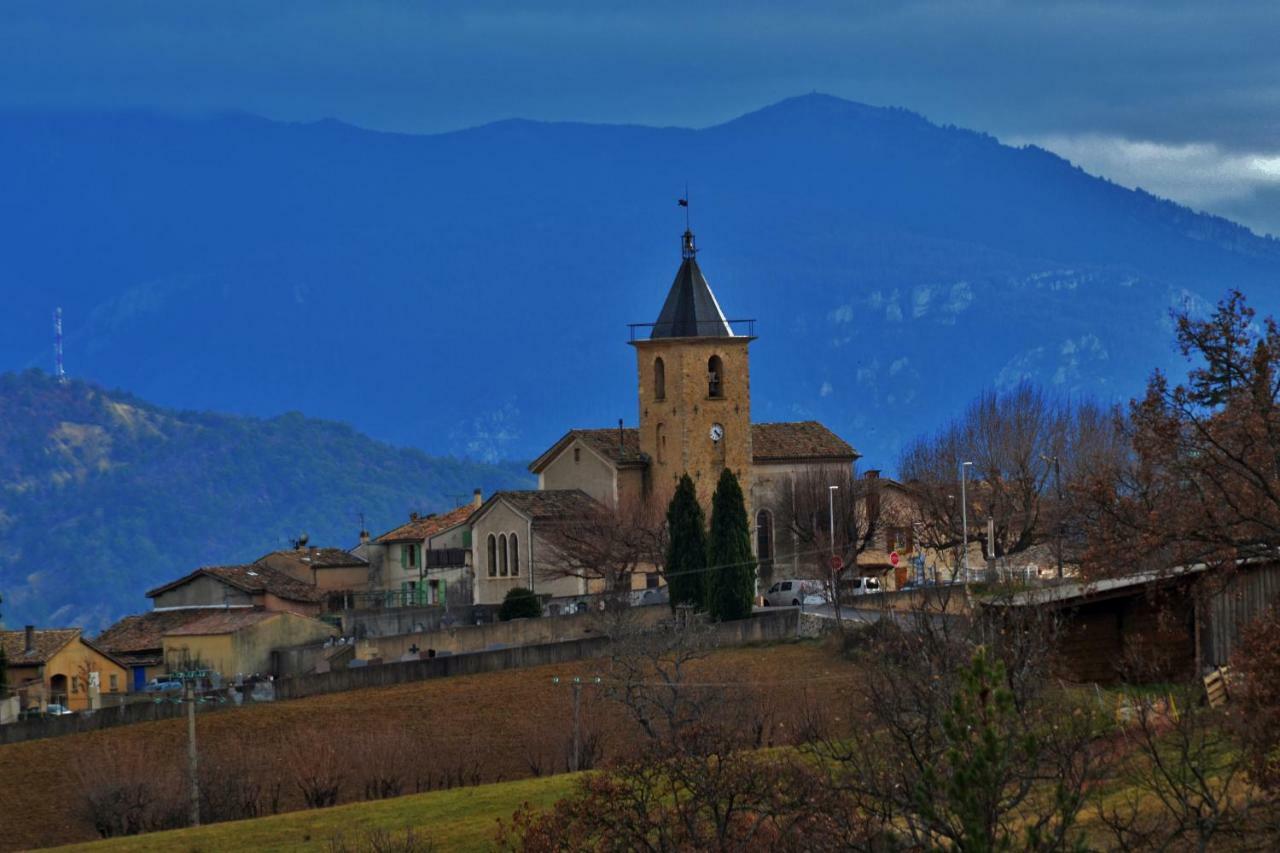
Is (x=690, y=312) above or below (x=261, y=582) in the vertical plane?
above

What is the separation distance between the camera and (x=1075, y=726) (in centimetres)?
2273

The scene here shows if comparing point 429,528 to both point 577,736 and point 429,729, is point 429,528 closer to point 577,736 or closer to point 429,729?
point 429,729

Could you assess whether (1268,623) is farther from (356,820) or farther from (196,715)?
(196,715)

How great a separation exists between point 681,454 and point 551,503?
Answer: 5110mm

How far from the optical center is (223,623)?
77.6 metres

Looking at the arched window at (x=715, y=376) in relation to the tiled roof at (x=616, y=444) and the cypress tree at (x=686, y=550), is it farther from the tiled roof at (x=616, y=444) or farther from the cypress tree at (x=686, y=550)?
the cypress tree at (x=686, y=550)

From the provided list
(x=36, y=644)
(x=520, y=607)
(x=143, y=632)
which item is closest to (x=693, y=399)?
(x=520, y=607)

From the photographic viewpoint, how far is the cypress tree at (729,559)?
69.7 metres

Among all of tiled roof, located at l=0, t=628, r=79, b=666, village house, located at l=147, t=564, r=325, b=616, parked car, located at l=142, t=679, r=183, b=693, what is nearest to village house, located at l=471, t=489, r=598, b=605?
village house, located at l=147, t=564, r=325, b=616

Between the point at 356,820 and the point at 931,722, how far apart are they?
19.8 metres

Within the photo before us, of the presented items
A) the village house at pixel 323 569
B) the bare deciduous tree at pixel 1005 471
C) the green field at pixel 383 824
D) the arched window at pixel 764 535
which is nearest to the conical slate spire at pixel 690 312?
the arched window at pixel 764 535

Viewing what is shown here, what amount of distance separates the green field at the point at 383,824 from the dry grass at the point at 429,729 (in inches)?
174

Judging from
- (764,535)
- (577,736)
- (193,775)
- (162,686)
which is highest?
(764,535)

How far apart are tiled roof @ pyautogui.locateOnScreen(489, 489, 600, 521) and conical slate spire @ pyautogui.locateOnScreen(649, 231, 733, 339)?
7213mm
